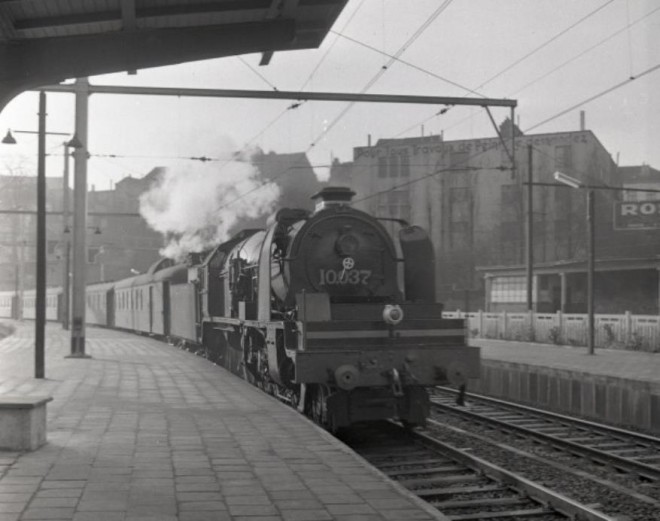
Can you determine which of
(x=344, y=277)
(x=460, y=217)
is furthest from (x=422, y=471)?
(x=460, y=217)

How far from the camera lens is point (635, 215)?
100 feet

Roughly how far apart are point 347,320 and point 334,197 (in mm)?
2040

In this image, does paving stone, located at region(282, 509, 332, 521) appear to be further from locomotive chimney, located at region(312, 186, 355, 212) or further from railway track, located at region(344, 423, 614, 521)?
locomotive chimney, located at region(312, 186, 355, 212)

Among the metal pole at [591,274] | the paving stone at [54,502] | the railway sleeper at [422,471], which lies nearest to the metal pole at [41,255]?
the railway sleeper at [422,471]

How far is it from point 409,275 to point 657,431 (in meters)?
4.73

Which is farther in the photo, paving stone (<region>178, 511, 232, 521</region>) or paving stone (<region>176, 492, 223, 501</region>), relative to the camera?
paving stone (<region>176, 492, 223, 501</region>)

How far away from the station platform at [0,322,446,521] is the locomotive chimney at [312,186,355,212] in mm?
2796

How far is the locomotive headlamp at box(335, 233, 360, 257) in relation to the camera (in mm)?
11117

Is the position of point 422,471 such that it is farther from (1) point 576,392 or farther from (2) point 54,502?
(1) point 576,392

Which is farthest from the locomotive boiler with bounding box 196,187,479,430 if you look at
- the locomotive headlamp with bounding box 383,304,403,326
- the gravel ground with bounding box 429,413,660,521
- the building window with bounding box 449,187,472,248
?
the building window with bounding box 449,187,472,248

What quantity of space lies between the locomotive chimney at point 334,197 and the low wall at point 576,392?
230 inches

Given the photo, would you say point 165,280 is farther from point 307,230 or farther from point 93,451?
point 93,451

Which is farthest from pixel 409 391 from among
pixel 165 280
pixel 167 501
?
pixel 165 280

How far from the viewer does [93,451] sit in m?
7.12
